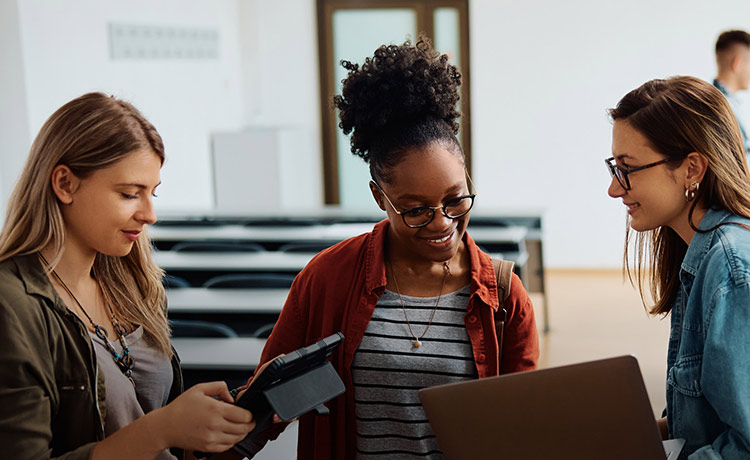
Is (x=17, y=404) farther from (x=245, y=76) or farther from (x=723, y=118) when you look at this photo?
(x=245, y=76)

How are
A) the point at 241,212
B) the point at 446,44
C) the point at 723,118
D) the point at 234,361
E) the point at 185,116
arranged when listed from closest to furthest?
the point at 723,118, the point at 234,361, the point at 241,212, the point at 185,116, the point at 446,44

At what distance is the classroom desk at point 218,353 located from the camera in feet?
8.98

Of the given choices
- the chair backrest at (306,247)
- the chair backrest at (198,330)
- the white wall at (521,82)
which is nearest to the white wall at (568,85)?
the white wall at (521,82)

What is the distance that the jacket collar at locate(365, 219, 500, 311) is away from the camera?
4.21 ft

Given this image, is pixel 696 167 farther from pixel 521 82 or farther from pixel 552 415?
pixel 521 82

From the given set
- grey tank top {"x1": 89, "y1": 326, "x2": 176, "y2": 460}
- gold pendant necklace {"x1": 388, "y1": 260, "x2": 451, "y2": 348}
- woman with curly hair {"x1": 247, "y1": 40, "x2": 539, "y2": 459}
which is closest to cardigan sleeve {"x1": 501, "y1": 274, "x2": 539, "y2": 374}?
woman with curly hair {"x1": 247, "y1": 40, "x2": 539, "y2": 459}

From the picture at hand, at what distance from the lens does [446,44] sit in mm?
7359

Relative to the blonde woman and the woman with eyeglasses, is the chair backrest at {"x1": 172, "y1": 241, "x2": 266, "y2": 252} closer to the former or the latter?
the blonde woman

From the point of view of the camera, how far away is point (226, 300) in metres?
3.49

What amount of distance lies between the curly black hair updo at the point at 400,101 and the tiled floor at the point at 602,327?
276 cm

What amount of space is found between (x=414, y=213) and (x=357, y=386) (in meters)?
0.32

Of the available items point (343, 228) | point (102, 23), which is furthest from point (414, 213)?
point (102, 23)

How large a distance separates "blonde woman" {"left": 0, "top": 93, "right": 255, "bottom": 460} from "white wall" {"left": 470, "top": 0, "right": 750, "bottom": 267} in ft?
19.8

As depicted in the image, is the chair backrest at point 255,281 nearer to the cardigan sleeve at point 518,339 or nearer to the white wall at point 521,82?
the cardigan sleeve at point 518,339
